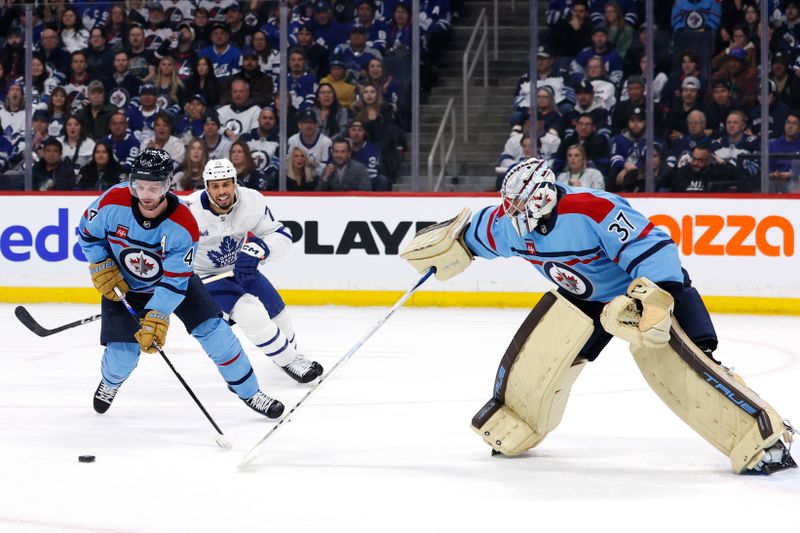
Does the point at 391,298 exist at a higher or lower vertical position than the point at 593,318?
lower

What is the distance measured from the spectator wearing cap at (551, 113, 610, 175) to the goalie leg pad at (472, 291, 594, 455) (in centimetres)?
459

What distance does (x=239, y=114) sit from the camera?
348 inches

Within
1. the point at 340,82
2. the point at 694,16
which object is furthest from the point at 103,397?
the point at 694,16

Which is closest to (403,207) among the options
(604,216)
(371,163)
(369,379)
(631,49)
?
(371,163)

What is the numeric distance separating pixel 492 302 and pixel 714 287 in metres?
1.55

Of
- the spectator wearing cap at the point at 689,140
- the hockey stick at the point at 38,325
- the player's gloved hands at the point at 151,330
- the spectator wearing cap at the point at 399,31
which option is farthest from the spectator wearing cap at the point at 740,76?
the player's gloved hands at the point at 151,330

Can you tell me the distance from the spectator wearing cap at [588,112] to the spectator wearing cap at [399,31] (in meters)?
1.27

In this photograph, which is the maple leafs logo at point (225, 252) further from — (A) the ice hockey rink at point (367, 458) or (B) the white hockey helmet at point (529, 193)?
(B) the white hockey helmet at point (529, 193)

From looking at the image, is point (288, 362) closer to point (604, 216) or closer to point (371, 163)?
point (604, 216)

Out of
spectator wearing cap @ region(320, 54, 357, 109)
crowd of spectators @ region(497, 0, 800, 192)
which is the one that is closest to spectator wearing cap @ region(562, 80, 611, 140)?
crowd of spectators @ region(497, 0, 800, 192)

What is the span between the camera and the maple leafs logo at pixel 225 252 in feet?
18.1

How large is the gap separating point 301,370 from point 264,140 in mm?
3544

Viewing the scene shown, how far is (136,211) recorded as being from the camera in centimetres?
437

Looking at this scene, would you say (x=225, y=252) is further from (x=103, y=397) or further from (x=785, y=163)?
(x=785, y=163)
